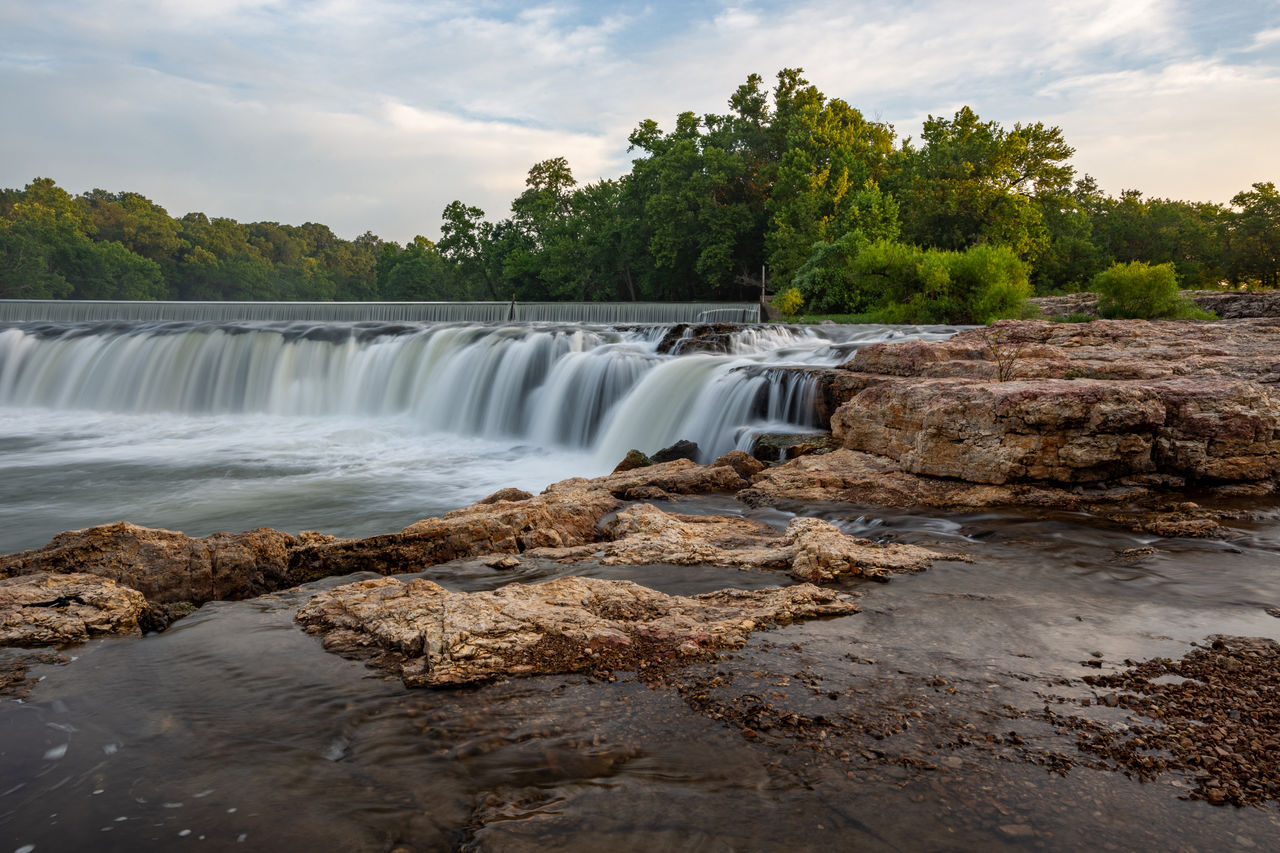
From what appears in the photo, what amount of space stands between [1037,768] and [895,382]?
22.8 ft

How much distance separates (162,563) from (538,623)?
9.41 ft

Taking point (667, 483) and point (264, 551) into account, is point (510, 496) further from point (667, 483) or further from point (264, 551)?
point (264, 551)

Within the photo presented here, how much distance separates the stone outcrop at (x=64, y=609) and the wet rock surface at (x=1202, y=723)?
4735mm

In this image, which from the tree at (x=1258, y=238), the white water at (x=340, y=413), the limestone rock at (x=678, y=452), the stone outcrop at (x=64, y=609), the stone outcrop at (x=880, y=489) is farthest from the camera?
the tree at (x=1258, y=238)

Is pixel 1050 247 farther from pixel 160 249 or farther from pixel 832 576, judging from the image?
pixel 160 249

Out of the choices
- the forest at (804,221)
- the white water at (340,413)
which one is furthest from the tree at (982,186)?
the white water at (340,413)

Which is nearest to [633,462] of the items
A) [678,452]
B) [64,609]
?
[678,452]

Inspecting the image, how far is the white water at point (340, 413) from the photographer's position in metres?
11.5

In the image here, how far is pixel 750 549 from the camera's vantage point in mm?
5500

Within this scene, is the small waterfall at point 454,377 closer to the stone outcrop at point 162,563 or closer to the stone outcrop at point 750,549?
the stone outcrop at point 750,549

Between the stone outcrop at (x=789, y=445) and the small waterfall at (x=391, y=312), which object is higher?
the small waterfall at (x=391, y=312)

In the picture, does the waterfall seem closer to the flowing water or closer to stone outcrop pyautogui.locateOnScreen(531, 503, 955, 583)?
stone outcrop pyautogui.locateOnScreen(531, 503, 955, 583)

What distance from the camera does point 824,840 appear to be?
2.25 meters

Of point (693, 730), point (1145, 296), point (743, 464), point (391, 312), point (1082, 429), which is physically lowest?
point (743, 464)
